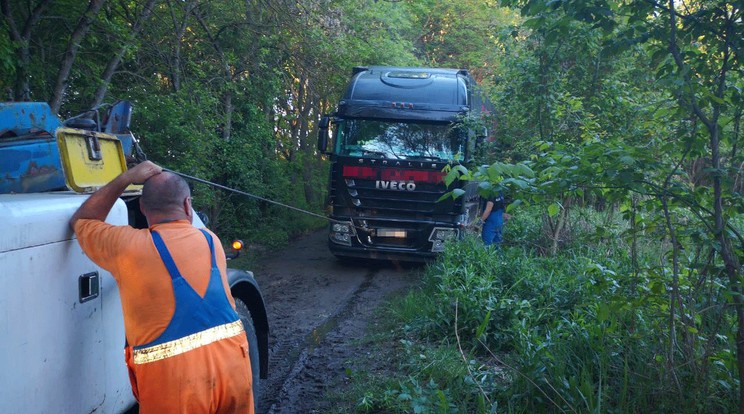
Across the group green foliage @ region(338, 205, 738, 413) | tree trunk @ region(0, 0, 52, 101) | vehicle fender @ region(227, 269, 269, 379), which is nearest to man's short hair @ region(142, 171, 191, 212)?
vehicle fender @ region(227, 269, 269, 379)

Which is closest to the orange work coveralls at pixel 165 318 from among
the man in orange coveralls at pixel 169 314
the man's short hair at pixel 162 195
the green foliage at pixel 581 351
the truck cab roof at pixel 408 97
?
the man in orange coveralls at pixel 169 314

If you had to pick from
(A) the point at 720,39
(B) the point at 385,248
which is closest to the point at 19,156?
(A) the point at 720,39

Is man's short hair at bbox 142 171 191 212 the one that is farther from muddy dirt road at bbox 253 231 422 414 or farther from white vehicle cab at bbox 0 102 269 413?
muddy dirt road at bbox 253 231 422 414

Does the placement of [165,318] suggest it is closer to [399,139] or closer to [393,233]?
[393,233]

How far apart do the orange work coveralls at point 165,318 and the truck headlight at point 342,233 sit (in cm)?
868

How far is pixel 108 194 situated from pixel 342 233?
8.73 metres

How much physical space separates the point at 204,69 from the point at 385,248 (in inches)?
191

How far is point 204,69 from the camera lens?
12797 mm

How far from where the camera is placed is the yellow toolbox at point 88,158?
3.33 meters

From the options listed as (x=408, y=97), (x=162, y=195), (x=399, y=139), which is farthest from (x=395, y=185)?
(x=162, y=195)

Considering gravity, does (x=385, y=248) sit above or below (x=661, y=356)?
below

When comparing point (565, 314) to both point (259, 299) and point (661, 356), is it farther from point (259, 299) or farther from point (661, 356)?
point (259, 299)

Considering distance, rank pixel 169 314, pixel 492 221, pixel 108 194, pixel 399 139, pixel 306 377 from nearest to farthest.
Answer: pixel 169 314 → pixel 108 194 → pixel 306 377 → pixel 492 221 → pixel 399 139

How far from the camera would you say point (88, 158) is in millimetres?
3543
